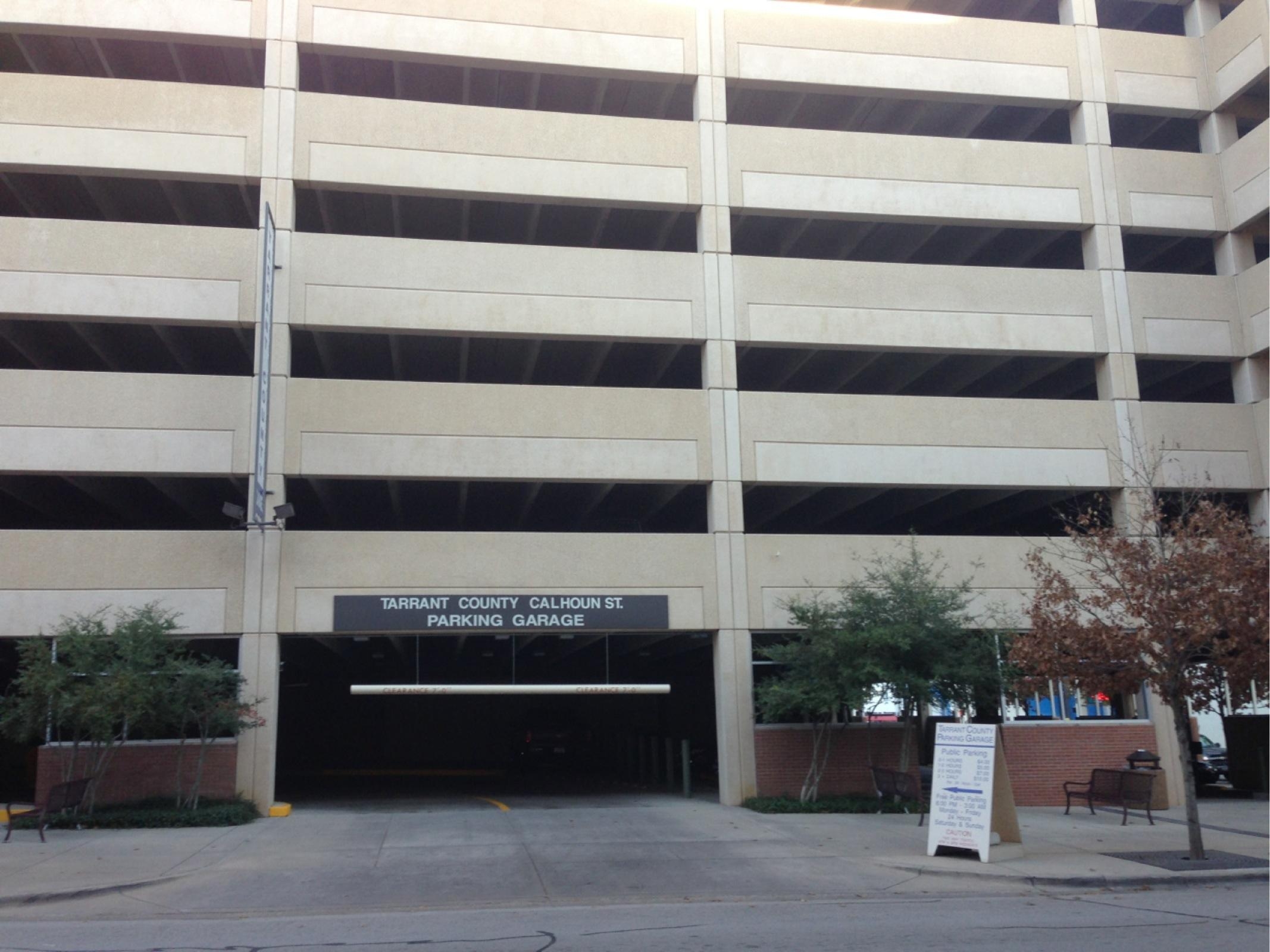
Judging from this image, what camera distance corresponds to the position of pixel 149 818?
18391 mm

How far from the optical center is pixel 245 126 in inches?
875

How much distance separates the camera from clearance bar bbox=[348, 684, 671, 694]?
21109 mm

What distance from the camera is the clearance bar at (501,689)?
831 inches

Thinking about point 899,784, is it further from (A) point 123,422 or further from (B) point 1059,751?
(A) point 123,422

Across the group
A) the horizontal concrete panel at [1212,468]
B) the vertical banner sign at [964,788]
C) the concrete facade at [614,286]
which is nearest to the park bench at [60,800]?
the concrete facade at [614,286]

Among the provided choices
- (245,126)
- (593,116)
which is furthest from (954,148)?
(245,126)

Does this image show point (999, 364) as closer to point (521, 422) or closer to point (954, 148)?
point (954, 148)

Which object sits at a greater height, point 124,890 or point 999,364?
point 999,364

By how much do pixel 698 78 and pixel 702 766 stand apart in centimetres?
1668

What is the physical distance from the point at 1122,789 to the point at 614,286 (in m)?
12.9

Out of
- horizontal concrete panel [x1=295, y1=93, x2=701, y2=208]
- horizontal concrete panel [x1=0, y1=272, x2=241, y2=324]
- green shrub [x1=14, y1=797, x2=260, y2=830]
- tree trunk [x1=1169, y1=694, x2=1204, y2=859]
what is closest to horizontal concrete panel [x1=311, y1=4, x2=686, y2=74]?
horizontal concrete panel [x1=295, y1=93, x2=701, y2=208]

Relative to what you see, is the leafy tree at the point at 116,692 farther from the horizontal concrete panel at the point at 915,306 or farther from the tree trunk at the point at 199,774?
the horizontal concrete panel at the point at 915,306

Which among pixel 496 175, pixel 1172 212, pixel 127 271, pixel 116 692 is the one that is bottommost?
pixel 116 692

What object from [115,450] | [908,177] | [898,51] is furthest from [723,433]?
[115,450]
